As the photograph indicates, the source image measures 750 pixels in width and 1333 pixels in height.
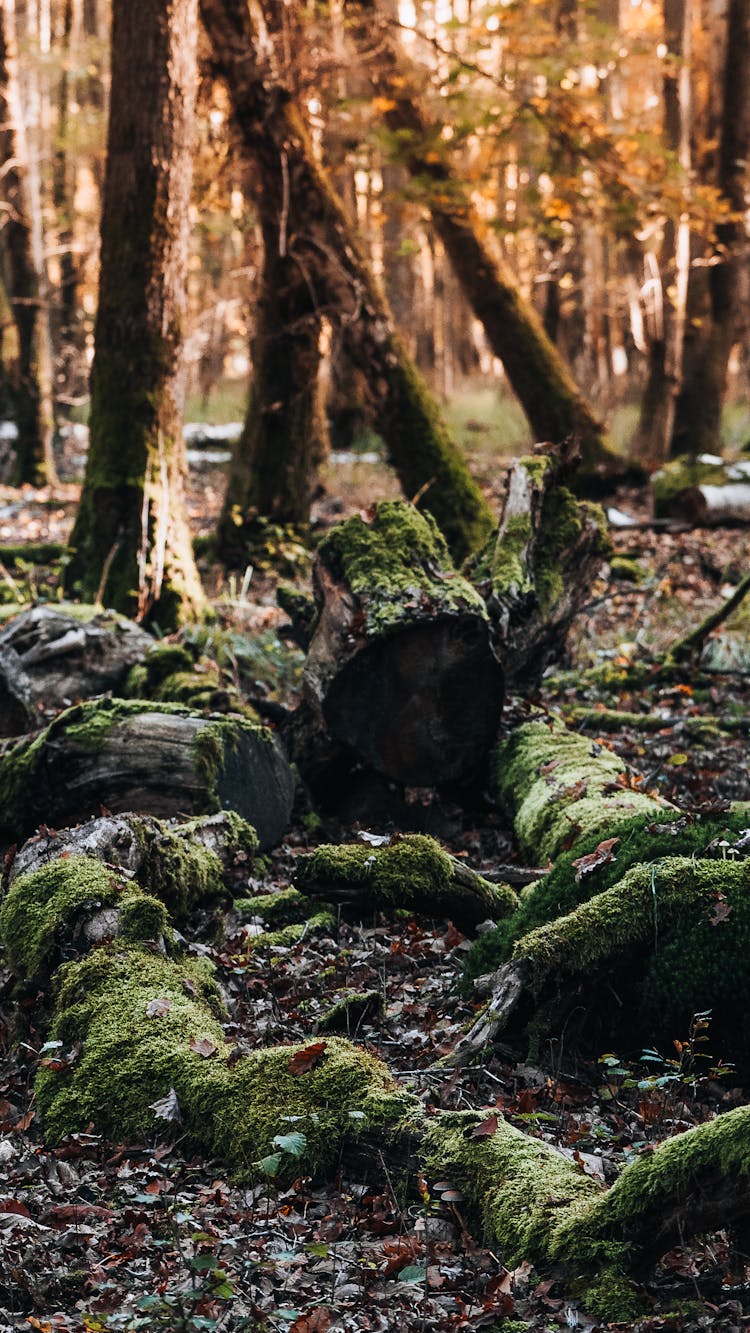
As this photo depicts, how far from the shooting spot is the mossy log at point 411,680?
693 centimetres

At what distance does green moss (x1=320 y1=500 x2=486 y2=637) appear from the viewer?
696 cm

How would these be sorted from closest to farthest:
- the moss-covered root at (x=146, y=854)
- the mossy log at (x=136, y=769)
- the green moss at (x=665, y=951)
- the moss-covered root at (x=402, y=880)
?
1. the green moss at (x=665, y=951)
2. the moss-covered root at (x=146, y=854)
3. the moss-covered root at (x=402, y=880)
4. the mossy log at (x=136, y=769)

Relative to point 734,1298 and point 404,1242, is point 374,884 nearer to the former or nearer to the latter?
point 404,1242

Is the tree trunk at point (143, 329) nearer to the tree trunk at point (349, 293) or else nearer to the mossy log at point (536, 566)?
the tree trunk at point (349, 293)

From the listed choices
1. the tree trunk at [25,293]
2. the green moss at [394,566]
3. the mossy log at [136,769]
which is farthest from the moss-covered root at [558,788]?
the tree trunk at [25,293]

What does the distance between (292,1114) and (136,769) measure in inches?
121

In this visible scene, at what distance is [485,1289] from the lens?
3156mm

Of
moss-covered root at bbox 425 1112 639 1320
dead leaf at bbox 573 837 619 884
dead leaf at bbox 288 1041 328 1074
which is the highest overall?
dead leaf at bbox 573 837 619 884

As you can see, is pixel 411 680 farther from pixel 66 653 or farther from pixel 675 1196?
pixel 675 1196

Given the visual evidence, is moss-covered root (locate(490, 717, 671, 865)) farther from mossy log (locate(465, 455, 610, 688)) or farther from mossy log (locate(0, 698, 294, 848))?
mossy log (locate(0, 698, 294, 848))

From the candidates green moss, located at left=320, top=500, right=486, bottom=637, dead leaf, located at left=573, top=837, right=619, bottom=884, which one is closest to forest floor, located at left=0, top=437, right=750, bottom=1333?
dead leaf, located at left=573, top=837, right=619, bottom=884

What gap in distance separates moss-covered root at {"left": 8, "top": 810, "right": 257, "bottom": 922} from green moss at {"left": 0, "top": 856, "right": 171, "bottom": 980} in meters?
0.14

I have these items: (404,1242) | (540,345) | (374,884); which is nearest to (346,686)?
(374,884)

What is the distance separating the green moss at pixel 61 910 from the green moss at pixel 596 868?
1364mm
